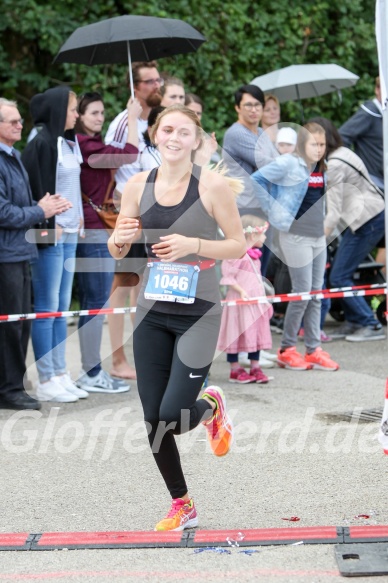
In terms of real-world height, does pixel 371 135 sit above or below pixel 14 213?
above

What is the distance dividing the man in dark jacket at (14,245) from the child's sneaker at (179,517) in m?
2.90

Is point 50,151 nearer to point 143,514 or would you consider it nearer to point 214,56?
point 143,514

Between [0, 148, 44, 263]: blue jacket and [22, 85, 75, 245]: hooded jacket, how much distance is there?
0.25 metres

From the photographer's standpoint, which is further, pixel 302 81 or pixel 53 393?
pixel 302 81

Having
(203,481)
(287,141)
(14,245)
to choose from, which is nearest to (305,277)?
(287,141)

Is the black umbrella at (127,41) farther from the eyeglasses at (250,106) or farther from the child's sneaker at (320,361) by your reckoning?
the child's sneaker at (320,361)

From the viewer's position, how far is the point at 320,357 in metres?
9.33

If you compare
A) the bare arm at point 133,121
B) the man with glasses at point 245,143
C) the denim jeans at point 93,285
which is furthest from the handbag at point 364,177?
the denim jeans at point 93,285

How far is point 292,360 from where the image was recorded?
9367 millimetres

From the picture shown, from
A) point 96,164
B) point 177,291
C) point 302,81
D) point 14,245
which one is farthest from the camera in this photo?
point 302,81

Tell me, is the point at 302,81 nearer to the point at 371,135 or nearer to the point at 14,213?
the point at 371,135

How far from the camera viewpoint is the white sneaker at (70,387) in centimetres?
827

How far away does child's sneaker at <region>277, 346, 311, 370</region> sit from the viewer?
932 cm

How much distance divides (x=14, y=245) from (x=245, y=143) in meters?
2.43
